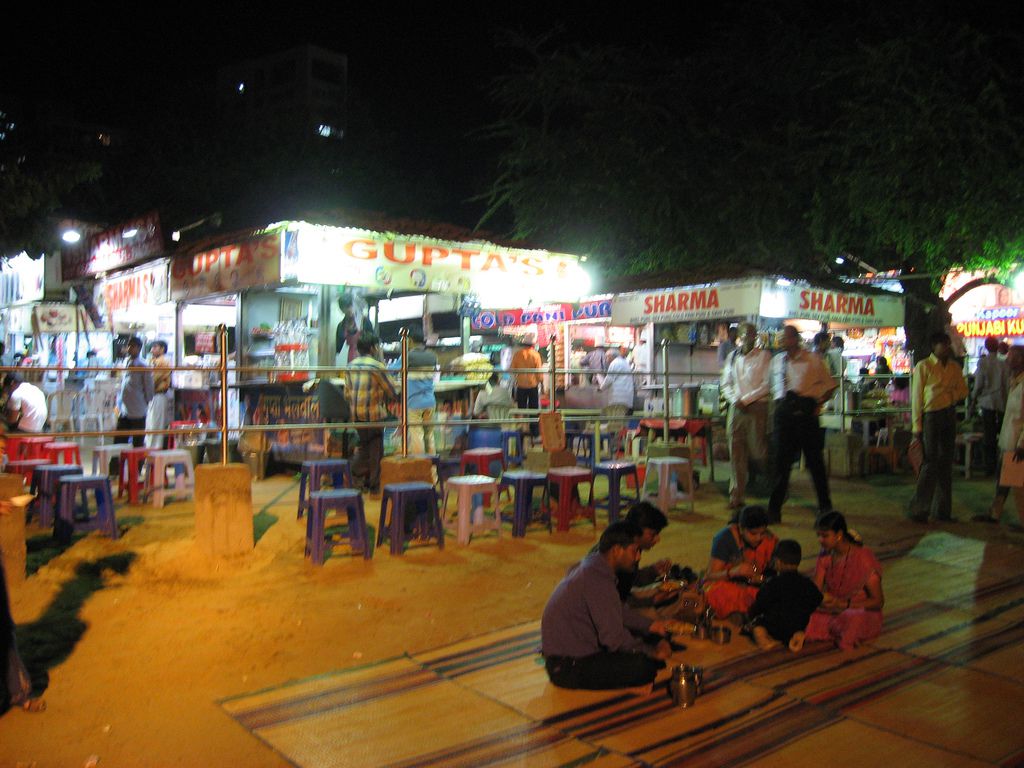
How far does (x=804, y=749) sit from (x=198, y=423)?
10.3 meters

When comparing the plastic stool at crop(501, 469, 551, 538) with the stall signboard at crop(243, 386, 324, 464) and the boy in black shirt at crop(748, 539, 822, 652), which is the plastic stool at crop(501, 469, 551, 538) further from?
the stall signboard at crop(243, 386, 324, 464)

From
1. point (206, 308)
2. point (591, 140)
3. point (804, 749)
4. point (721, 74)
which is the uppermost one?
point (721, 74)

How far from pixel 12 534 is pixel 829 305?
11.9m

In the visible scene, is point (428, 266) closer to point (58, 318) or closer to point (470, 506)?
point (470, 506)

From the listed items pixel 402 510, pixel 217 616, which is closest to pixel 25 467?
pixel 402 510

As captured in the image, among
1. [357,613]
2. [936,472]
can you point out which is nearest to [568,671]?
[357,613]

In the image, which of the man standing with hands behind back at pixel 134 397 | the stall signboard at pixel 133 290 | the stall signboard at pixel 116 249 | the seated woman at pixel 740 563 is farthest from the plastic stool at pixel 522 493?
the stall signboard at pixel 116 249

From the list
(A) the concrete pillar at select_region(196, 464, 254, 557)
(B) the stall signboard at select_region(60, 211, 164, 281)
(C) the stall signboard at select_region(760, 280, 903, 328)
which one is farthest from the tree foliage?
(A) the concrete pillar at select_region(196, 464, 254, 557)

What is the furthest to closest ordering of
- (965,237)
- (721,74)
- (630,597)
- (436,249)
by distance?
(721,74) → (965,237) → (436,249) → (630,597)

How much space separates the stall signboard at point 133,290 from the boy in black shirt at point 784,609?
416 inches

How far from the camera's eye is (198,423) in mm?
12188

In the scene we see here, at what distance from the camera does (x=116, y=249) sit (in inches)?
560

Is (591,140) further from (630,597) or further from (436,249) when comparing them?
(630,597)

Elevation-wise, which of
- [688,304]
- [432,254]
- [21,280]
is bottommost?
[688,304]
